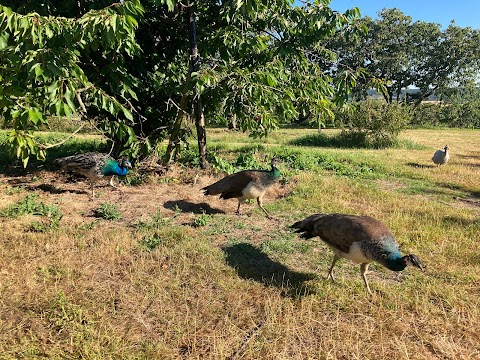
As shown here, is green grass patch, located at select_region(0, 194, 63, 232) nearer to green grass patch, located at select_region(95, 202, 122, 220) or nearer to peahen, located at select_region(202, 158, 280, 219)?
green grass patch, located at select_region(95, 202, 122, 220)

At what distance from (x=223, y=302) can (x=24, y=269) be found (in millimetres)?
2393

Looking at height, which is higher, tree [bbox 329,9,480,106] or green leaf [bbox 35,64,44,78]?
tree [bbox 329,9,480,106]

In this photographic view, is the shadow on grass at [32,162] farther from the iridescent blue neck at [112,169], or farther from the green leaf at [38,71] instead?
the green leaf at [38,71]

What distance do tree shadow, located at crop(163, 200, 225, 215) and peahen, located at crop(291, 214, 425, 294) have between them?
273 cm

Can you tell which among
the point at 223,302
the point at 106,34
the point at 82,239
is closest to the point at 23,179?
the point at 82,239

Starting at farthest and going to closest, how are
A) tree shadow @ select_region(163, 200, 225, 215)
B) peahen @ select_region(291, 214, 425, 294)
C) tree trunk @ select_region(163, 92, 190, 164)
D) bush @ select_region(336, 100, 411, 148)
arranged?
bush @ select_region(336, 100, 411, 148)
tree trunk @ select_region(163, 92, 190, 164)
tree shadow @ select_region(163, 200, 225, 215)
peahen @ select_region(291, 214, 425, 294)

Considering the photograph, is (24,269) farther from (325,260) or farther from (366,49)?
(366,49)

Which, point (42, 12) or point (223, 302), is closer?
point (223, 302)

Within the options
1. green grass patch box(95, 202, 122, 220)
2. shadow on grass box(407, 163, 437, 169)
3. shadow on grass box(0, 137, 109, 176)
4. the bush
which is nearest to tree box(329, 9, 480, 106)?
the bush

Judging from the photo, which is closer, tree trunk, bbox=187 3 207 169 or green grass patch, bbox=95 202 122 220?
green grass patch, bbox=95 202 122 220

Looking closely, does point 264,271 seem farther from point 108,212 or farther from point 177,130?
point 177,130

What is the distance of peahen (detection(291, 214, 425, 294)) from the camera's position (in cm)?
418

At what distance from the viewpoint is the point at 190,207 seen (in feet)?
24.1

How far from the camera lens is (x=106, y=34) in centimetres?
458
